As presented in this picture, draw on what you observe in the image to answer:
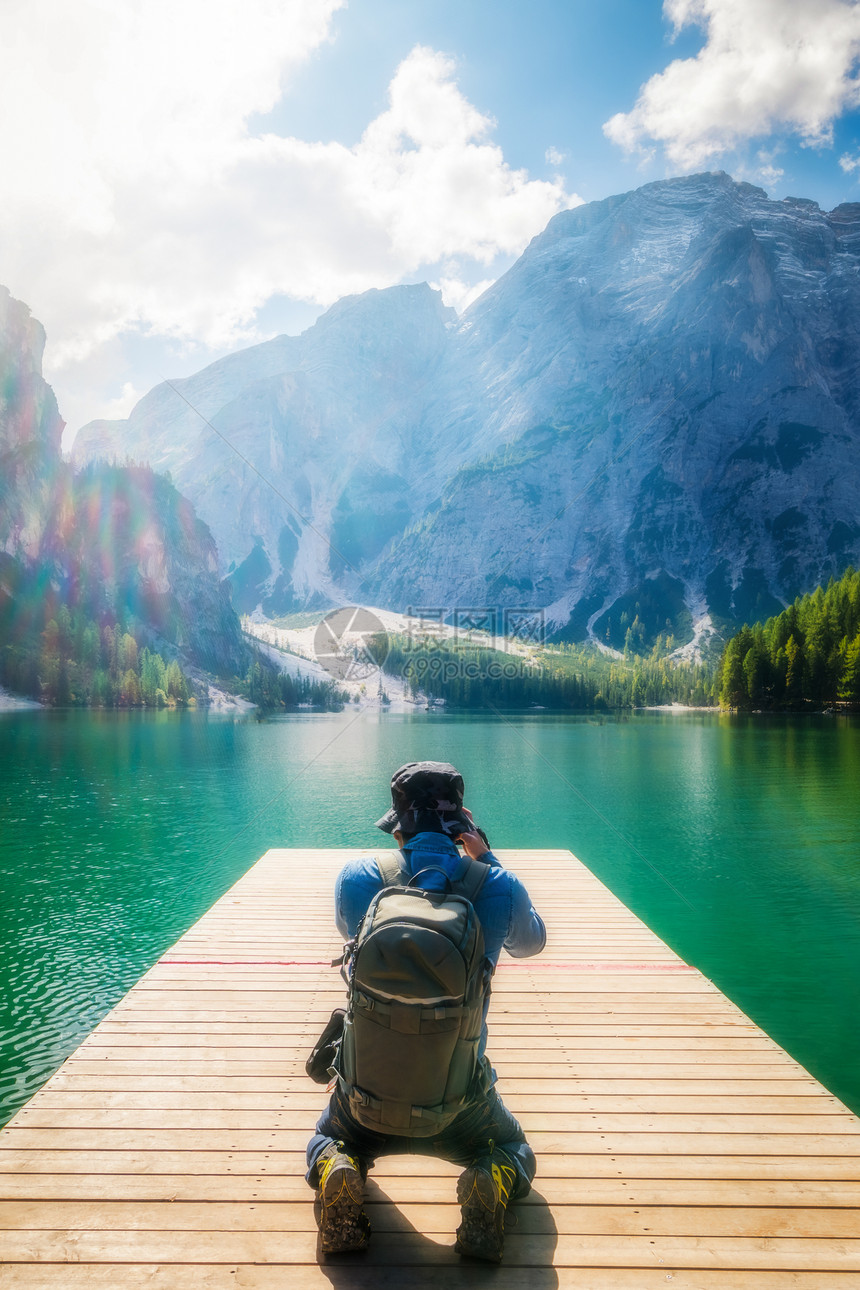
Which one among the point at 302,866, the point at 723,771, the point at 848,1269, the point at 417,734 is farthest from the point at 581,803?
the point at 417,734

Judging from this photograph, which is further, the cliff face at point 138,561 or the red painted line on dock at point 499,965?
the cliff face at point 138,561

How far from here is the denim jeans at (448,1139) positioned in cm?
414

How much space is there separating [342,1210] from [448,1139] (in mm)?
674

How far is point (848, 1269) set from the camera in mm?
4191

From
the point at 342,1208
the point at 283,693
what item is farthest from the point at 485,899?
the point at 283,693

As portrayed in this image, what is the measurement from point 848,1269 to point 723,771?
4210 centimetres

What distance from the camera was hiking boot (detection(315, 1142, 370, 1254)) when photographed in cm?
403

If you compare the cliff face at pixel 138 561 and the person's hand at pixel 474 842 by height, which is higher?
the cliff face at pixel 138 561

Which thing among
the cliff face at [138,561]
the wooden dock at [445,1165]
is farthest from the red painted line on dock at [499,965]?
the cliff face at [138,561]

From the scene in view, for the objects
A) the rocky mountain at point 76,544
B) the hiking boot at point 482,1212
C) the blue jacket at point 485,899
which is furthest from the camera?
the rocky mountain at point 76,544

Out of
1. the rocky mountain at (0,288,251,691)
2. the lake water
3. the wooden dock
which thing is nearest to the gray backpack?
the wooden dock

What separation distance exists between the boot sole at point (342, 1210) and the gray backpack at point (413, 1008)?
425 millimetres

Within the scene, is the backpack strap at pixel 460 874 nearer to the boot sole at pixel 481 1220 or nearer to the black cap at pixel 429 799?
the black cap at pixel 429 799

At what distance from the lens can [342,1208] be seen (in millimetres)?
4051
